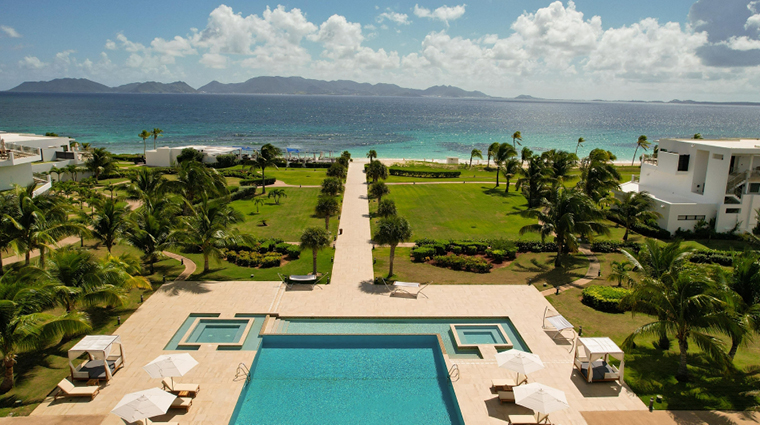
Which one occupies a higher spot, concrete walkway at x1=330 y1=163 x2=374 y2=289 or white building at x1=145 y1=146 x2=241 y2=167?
white building at x1=145 y1=146 x2=241 y2=167

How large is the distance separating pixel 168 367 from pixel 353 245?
17412mm

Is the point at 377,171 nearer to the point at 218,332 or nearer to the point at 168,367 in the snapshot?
the point at 218,332

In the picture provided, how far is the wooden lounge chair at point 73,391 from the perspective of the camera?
14383 mm

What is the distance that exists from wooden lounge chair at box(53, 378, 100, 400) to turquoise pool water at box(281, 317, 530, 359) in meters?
7.04

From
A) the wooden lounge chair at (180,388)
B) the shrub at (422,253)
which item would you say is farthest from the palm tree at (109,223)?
the shrub at (422,253)

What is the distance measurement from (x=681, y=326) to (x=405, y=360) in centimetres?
991

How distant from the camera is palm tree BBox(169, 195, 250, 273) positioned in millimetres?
24297

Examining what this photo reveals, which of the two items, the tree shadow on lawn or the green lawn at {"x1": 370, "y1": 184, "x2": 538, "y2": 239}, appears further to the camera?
the green lawn at {"x1": 370, "y1": 184, "x2": 538, "y2": 239}

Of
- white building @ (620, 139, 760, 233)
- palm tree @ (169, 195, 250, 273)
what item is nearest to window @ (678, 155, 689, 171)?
white building @ (620, 139, 760, 233)

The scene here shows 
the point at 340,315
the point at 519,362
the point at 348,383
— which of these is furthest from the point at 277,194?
the point at 519,362

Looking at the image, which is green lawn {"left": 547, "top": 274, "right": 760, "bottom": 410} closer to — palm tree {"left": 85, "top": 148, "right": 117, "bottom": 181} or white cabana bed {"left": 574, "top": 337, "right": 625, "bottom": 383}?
white cabana bed {"left": 574, "top": 337, "right": 625, "bottom": 383}

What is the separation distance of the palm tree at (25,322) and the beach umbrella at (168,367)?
3.28 m

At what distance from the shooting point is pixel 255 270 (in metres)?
26.2

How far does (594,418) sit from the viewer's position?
14.1 metres
